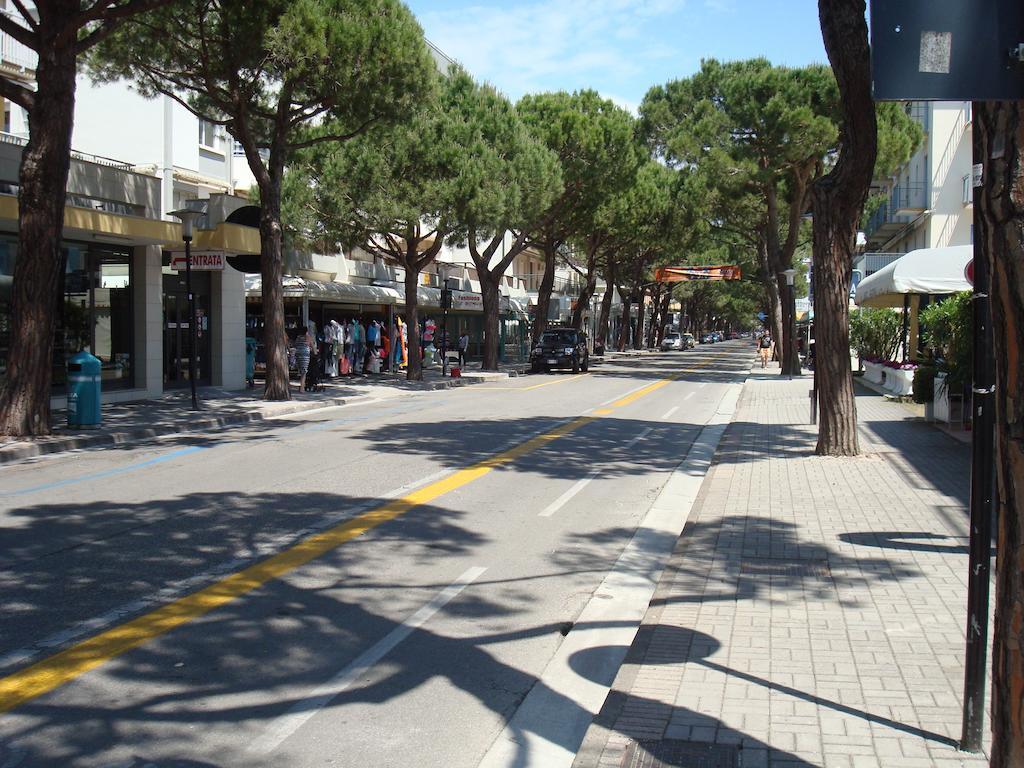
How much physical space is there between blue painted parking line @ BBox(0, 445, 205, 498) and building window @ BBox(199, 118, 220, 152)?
19.9 m

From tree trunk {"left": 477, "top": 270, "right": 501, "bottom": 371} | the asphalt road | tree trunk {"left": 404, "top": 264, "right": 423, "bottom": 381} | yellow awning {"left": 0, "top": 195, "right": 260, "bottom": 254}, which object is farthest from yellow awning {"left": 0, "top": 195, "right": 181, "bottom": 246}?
tree trunk {"left": 477, "top": 270, "right": 501, "bottom": 371}

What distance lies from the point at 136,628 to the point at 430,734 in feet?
7.33

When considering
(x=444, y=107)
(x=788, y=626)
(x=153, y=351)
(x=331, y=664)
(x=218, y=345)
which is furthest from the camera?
(x=444, y=107)

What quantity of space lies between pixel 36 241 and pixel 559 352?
26204 millimetres

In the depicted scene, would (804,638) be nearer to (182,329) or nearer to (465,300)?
(182,329)

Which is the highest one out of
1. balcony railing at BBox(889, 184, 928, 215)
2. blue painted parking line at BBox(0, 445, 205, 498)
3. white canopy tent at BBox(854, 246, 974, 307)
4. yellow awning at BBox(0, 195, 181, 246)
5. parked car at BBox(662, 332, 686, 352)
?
balcony railing at BBox(889, 184, 928, 215)

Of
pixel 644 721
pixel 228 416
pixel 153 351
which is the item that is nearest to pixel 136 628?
pixel 644 721

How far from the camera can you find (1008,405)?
2717 mm

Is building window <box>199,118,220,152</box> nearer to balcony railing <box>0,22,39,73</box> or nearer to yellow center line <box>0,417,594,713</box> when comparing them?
balcony railing <box>0,22,39,73</box>

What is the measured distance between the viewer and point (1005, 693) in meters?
2.89

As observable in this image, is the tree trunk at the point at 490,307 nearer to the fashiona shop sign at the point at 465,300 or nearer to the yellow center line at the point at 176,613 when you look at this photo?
the fashiona shop sign at the point at 465,300

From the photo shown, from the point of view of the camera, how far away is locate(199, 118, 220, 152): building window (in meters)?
31.3

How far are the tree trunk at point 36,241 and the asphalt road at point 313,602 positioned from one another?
1.71m

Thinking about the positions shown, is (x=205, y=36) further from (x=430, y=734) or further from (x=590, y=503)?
(x=430, y=734)
